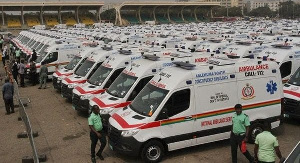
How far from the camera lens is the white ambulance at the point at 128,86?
11227 millimetres

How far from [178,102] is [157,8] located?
103630 mm

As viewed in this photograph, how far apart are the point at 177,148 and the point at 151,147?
28.9 inches

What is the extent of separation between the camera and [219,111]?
961cm

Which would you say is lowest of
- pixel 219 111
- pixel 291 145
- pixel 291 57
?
pixel 291 145

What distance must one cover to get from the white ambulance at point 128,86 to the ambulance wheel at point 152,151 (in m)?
2.40

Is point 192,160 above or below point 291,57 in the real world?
below

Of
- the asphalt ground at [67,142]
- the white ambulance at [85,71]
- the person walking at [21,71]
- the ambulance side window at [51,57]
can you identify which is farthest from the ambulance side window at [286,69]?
the person walking at [21,71]

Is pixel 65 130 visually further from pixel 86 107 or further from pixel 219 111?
pixel 219 111

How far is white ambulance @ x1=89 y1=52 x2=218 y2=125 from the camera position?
1123 cm

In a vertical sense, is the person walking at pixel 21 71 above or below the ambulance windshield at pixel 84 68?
below

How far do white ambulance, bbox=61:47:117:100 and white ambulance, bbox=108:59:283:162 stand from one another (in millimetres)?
5836

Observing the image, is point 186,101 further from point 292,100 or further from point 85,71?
point 85,71

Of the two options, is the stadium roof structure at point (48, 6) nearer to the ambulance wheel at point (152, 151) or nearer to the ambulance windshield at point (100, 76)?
the ambulance windshield at point (100, 76)

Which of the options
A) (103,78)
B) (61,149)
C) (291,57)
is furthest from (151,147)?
(291,57)
